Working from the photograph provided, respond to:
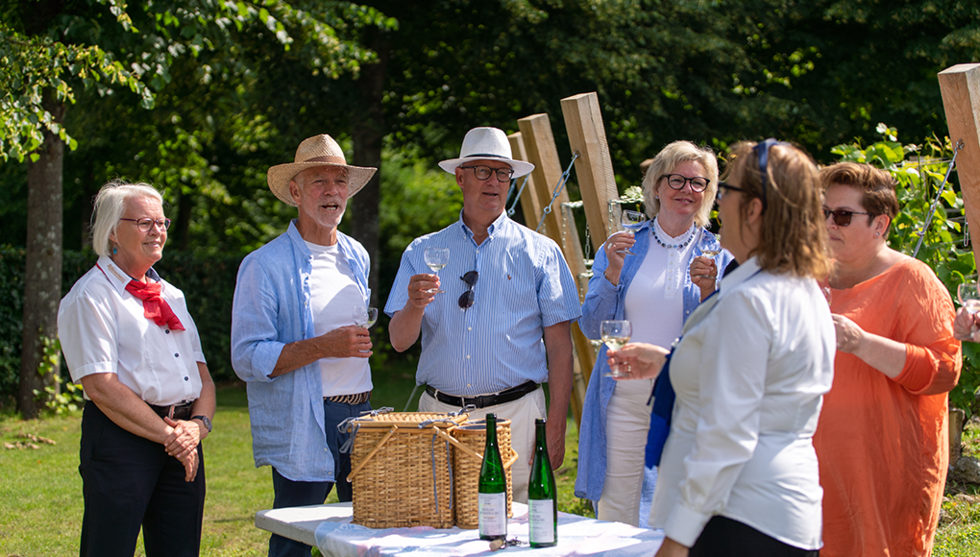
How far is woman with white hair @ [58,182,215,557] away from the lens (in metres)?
3.20

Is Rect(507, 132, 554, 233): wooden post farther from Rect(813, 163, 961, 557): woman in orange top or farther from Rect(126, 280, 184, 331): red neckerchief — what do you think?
Rect(813, 163, 961, 557): woman in orange top

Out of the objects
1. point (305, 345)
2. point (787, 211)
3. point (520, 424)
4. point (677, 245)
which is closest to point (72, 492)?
point (305, 345)

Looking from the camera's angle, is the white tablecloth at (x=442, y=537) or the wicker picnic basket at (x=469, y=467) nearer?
the white tablecloth at (x=442, y=537)

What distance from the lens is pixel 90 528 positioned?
3.19 m

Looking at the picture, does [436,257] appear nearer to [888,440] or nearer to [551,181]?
[888,440]

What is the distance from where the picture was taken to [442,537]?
2654 mm

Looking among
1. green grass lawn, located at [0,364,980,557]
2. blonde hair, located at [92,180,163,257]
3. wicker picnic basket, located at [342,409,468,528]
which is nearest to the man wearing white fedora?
wicker picnic basket, located at [342,409,468,528]

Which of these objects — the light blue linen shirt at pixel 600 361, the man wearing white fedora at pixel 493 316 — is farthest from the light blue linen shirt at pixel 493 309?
the light blue linen shirt at pixel 600 361

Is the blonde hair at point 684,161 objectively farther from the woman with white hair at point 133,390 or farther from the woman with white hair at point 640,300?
the woman with white hair at point 133,390

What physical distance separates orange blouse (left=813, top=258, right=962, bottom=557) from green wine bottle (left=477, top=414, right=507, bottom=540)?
1.20 m

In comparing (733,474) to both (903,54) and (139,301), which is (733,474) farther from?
(903,54)

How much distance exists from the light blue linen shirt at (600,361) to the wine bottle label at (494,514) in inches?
42.9

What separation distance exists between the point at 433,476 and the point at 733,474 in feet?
3.53

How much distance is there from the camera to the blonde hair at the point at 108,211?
11.2ft
